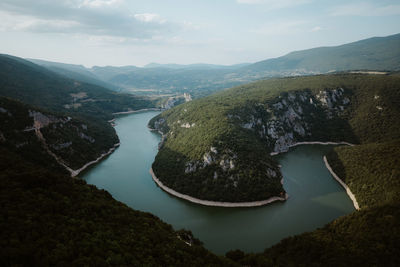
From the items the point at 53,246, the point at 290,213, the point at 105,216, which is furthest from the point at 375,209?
the point at 53,246

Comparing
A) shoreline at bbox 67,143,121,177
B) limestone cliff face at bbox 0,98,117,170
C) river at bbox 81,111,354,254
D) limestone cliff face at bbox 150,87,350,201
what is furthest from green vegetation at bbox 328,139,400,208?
limestone cliff face at bbox 0,98,117,170

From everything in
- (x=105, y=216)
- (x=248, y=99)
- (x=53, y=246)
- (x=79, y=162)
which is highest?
(x=248, y=99)

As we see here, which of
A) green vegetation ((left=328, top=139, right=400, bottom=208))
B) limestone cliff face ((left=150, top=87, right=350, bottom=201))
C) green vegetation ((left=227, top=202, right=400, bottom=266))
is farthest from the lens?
limestone cliff face ((left=150, top=87, right=350, bottom=201))

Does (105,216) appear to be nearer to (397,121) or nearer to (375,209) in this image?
(375,209)

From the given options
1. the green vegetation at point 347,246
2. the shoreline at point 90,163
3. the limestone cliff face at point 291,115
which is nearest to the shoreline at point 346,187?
the green vegetation at point 347,246

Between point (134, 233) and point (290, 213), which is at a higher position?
point (134, 233)

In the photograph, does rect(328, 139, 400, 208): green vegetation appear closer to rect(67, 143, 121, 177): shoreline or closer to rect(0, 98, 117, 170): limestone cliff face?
rect(67, 143, 121, 177): shoreline

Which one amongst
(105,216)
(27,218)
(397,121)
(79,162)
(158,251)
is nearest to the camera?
(27,218)
